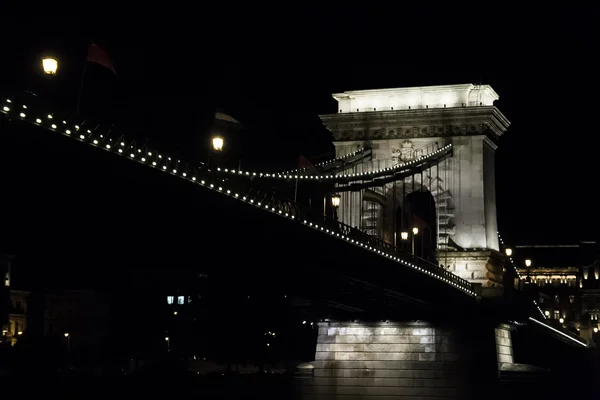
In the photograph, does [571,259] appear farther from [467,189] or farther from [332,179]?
[332,179]

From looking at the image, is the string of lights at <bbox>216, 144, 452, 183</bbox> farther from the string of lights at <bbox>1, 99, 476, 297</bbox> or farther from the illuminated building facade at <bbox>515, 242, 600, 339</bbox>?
the illuminated building facade at <bbox>515, 242, 600, 339</bbox>

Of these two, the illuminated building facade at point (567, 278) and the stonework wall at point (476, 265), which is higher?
the illuminated building facade at point (567, 278)

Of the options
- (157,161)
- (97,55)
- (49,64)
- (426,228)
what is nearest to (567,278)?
(426,228)

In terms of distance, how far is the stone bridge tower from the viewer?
68.8 m

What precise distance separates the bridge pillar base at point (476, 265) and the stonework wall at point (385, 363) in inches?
258

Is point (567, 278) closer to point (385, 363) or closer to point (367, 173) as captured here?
point (385, 363)

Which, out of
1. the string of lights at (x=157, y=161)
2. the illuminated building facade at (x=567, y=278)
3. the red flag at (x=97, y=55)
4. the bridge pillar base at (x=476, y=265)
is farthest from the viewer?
the illuminated building facade at (x=567, y=278)

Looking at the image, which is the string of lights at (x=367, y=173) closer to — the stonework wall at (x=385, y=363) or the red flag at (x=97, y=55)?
the red flag at (x=97, y=55)

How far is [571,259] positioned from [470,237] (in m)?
93.2

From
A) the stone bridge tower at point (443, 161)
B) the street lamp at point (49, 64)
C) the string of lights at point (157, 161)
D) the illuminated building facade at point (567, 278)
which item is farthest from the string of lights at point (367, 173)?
the illuminated building facade at point (567, 278)

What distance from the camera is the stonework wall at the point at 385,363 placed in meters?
61.2

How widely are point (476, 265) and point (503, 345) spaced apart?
5.10 m

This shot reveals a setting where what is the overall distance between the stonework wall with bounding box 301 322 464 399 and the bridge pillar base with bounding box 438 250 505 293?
258 inches

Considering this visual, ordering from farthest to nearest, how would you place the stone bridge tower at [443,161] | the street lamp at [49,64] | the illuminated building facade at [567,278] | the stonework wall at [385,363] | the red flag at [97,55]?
the illuminated building facade at [567,278]
the stone bridge tower at [443,161]
the stonework wall at [385,363]
the red flag at [97,55]
the street lamp at [49,64]
